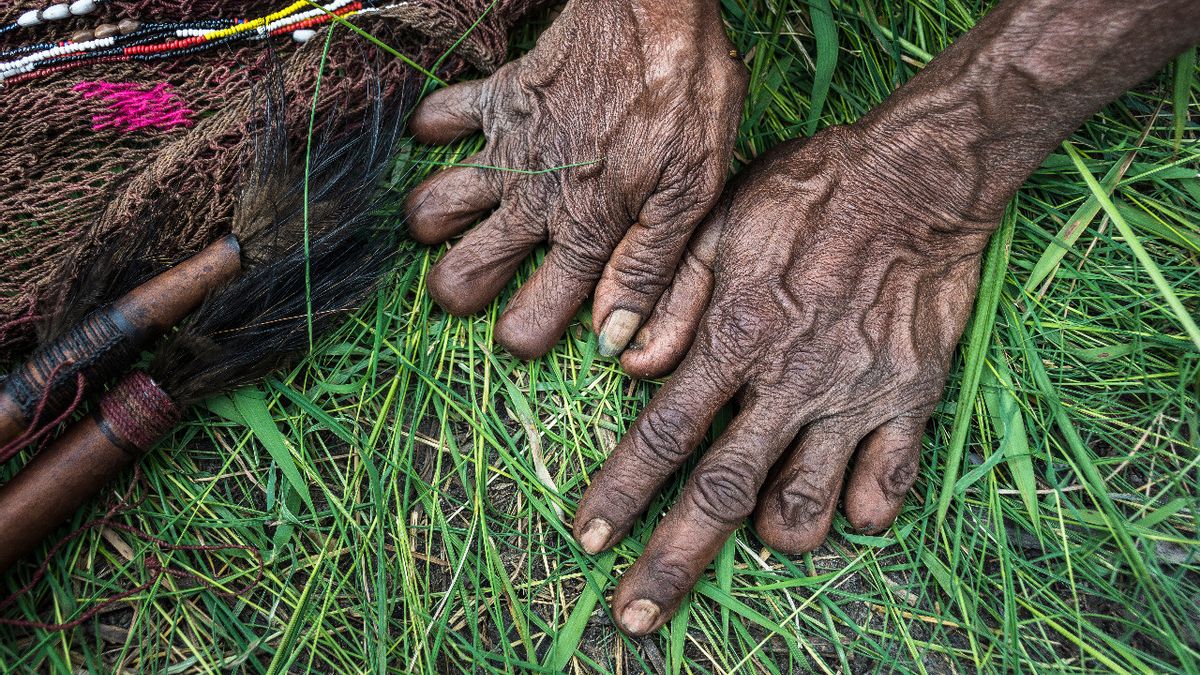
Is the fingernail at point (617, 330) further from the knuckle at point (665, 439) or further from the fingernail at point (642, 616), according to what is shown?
the fingernail at point (642, 616)

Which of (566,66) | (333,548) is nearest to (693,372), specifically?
(566,66)

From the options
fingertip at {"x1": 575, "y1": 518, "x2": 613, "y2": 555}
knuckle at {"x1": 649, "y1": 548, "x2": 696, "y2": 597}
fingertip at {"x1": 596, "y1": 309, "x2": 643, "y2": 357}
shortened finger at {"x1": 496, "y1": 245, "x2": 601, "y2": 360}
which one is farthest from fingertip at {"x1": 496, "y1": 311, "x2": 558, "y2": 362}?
knuckle at {"x1": 649, "y1": 548, "x2": 696, "y2": 597}

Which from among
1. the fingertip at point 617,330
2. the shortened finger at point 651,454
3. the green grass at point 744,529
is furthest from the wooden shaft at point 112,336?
the shortened finger at point 651,454

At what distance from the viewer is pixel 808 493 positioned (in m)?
1.68

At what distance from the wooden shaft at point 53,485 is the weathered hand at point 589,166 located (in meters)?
0.76

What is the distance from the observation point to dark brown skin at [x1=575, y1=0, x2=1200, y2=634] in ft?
5.37

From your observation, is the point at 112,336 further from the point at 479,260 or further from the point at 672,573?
the point at 672,573

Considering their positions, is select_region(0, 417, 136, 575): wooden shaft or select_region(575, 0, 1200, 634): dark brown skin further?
select_region(575, 0, 1200, 634): dark brown skin

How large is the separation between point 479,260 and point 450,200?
164 mm

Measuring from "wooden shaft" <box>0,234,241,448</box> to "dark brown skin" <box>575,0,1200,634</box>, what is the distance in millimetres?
942

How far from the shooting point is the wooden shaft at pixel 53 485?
1528 millimetres

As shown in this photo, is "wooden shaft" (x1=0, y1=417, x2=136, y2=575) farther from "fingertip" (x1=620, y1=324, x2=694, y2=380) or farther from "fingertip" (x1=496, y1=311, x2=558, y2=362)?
"fingertip" (x1=620, y1=324, x2=694, y2=380)


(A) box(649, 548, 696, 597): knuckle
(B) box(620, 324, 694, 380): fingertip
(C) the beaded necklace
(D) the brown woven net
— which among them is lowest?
(A) box(649, 548, 696, 597): knuckle

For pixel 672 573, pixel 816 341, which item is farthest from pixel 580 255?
pixel 672 573
